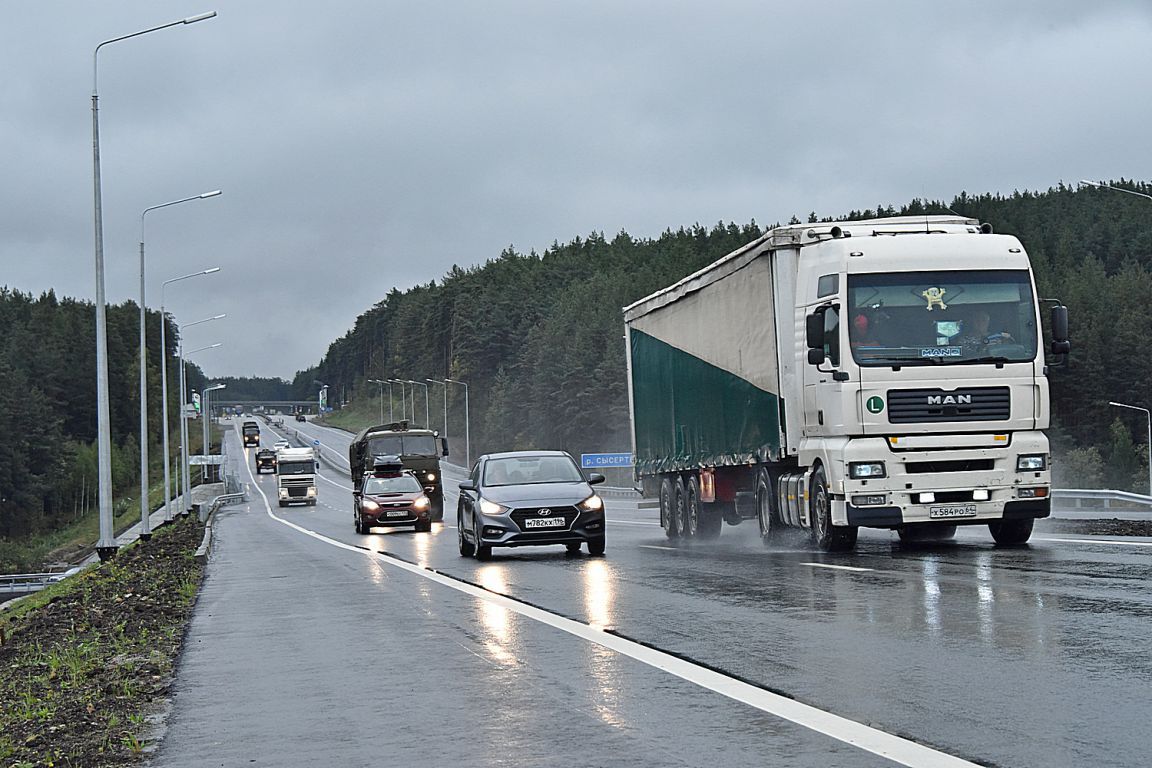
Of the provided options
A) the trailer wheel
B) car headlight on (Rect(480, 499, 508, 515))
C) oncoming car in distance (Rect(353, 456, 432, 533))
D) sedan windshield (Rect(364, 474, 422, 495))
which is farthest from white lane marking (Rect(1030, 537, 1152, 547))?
sedan windshield (Rect(364, 474, 422, 495))

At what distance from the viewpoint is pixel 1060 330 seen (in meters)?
19.4

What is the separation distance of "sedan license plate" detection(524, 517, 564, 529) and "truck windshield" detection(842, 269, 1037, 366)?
204 inches

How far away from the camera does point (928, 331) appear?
19.8m

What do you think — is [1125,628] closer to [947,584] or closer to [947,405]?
[947,584]

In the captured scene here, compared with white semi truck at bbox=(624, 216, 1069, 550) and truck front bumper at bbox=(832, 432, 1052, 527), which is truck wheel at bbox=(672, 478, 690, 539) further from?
truck front bumper at bbox=(832, 432, 1052, 527)

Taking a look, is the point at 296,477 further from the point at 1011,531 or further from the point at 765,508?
the point at 1011,531

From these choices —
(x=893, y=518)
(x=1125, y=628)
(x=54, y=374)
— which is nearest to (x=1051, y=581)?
(x=1125, y=628)

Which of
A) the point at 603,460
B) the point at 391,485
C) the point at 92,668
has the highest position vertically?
the point at 603,460

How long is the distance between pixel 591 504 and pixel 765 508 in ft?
8.16

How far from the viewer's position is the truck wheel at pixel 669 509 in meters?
29.5

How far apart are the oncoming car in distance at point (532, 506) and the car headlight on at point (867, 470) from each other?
4.58 m

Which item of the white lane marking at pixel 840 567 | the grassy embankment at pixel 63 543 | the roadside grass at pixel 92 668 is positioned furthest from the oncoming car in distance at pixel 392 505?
the grassy embankment at pixel 63 543

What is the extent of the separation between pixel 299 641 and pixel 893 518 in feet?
30.2

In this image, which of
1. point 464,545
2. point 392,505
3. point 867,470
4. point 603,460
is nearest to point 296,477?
point 603,460
